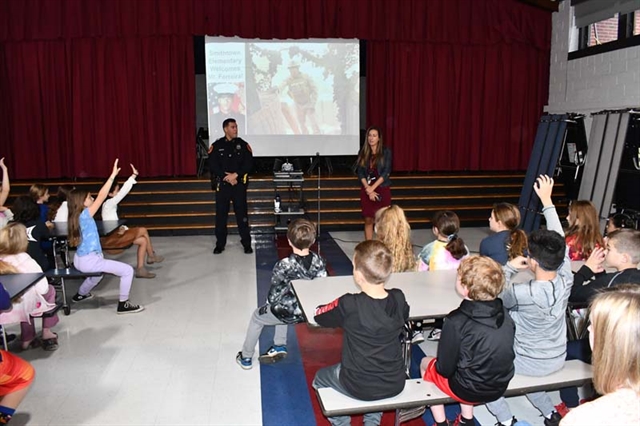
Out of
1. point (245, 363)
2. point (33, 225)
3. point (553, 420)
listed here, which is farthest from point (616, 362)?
point (33, 225)

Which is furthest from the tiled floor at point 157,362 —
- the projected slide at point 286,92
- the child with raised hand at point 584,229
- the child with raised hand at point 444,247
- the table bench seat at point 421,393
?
the projected slide at point 286,92

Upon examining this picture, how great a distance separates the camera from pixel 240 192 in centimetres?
709

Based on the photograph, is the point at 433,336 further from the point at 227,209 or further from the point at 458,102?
the point at 458,102

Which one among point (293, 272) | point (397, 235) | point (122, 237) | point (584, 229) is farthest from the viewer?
point (122, 237)

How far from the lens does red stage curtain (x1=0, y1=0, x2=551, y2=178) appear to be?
899 cm

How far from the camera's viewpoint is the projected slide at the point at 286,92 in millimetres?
9297

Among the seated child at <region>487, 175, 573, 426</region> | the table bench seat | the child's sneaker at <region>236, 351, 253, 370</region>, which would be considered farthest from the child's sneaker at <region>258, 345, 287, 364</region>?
the seated child at <region>487, 175, 573, 426</region>

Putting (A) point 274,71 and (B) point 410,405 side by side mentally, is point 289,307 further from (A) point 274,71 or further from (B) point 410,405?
(A) point 274,71

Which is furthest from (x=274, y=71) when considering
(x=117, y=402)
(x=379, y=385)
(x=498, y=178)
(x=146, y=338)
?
(x=379, y=385)

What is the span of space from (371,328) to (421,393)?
0.44 metres

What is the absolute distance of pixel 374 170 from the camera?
21.2ft

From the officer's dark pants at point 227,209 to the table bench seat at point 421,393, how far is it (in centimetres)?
458

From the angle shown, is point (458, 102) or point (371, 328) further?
point (458, 102)

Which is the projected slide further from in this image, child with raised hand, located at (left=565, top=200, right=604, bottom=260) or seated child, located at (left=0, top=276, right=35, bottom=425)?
seated child, located at (left=0, top=276, right=35, bottom=425)
